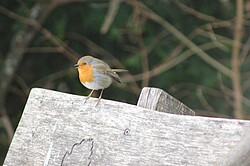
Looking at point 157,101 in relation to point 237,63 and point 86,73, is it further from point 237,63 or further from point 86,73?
point 237,63

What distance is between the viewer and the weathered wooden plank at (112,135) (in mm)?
1466

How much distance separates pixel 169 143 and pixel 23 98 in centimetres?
386

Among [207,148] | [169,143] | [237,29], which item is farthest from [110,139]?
[237,29]

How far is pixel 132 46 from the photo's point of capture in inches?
201

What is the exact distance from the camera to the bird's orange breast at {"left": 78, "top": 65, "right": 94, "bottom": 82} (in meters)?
2.97

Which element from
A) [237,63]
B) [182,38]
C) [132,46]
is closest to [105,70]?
[237,63]

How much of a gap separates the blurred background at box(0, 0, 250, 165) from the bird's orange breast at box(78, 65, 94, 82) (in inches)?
63.0

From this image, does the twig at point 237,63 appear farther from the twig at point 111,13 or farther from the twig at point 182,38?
the twig at point 111,13

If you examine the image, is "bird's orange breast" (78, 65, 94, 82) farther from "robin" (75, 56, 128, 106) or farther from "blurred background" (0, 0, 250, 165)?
"blurred background" (0, 0, 250, 165)

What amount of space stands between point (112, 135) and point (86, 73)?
54.0 inches

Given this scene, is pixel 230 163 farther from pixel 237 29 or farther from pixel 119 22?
pixel 119 22

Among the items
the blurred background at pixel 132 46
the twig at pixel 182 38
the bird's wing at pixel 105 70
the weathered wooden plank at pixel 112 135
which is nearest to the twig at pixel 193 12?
the blurred background at pixel 132 46

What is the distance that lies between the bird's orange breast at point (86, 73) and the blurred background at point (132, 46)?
1.60 meters

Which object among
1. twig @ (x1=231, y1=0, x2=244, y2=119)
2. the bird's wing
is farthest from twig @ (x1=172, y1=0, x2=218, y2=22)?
the bird's wing
